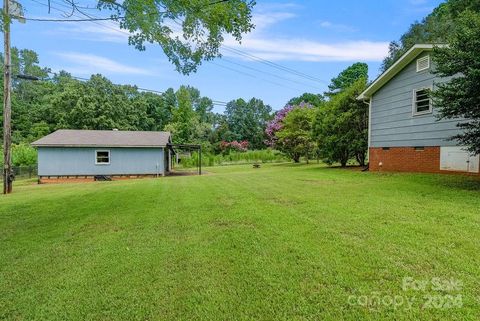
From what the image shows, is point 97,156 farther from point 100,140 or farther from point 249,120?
point 249,120

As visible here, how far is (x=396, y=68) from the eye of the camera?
11.7 m

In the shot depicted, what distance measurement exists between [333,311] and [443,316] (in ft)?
2.55

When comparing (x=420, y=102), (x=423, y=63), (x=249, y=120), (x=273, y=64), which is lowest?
(x=420, y=102)

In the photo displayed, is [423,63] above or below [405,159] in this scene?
above

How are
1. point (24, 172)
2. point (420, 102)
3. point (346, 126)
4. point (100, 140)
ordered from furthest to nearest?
point (24, 172) → point (100, 140) → point (346, 126) → point (420, 102)

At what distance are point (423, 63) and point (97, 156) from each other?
17.4m

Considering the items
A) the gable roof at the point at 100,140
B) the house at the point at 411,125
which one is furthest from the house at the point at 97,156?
the house at the point at 411,125

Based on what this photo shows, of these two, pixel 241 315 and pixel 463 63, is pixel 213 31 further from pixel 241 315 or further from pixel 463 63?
pixel 463 63

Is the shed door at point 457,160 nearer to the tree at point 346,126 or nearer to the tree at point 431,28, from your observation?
the tree at point 346,126

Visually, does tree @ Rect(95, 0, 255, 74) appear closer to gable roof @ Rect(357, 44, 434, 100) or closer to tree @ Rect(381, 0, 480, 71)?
gable roof @ Rect(357, 44, 434, 100)

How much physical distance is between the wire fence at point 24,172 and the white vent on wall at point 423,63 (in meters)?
22.9

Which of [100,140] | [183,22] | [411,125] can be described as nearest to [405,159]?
[411,125]

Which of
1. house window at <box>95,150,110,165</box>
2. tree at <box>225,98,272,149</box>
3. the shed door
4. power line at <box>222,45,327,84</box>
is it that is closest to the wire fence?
house window at <box>95,150,110,165</box>

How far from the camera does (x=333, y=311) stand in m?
2.25
